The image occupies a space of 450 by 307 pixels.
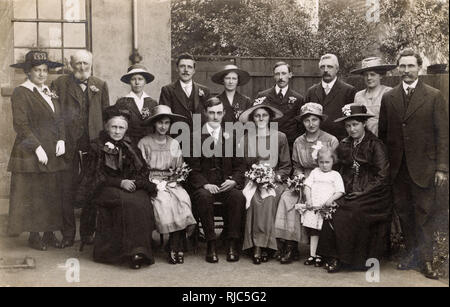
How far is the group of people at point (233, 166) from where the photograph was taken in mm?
4895

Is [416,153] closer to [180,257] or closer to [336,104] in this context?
[336,104]

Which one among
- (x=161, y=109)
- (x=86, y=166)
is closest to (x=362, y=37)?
(x=161, y=109)

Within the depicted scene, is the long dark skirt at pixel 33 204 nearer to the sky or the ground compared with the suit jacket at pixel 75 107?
nearer to the ground

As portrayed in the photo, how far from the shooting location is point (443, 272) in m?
4.55

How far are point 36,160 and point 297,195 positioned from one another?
279cm

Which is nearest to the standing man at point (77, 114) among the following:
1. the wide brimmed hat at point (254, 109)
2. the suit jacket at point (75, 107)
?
A: the suit jacket at point (75, 107)

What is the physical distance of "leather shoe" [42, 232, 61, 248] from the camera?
561 cm

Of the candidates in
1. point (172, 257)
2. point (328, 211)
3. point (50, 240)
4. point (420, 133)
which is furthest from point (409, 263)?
point (50, 240)

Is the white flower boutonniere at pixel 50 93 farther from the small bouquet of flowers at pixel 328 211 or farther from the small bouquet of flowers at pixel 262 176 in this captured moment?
the small bouquet of flowers at pixel 328 211

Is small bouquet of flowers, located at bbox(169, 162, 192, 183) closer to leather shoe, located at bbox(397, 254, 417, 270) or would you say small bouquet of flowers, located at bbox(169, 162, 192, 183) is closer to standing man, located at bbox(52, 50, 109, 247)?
standing man, located at bbox(52, 50, 109, 247)

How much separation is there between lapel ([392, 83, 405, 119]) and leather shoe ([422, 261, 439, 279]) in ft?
4.62

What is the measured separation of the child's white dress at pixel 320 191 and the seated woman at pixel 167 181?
116cm

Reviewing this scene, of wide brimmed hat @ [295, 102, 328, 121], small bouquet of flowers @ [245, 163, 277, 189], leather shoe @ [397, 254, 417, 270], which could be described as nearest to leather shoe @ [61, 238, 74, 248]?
small bouquet of flowers @ [245, 163, 277, 189]
